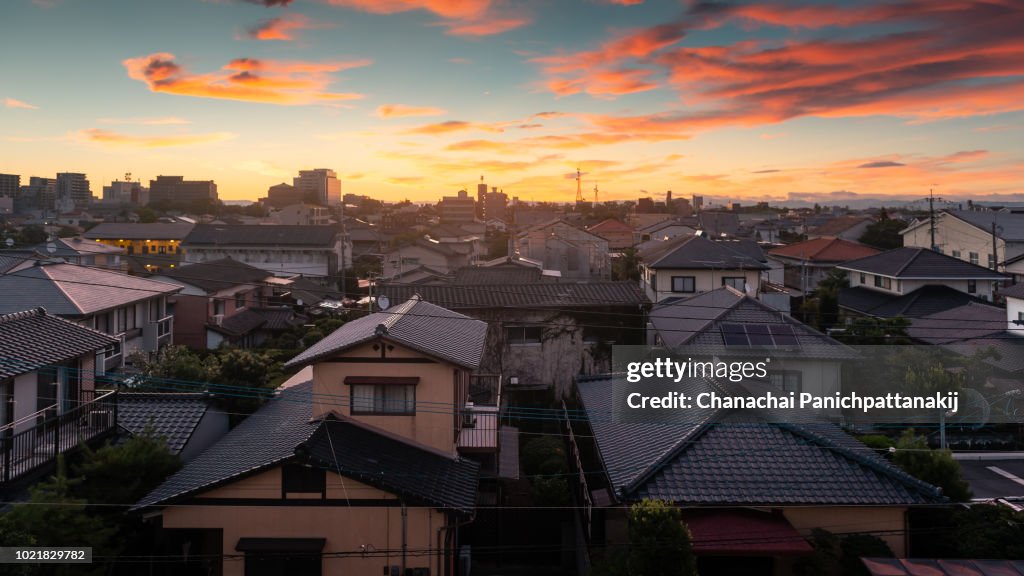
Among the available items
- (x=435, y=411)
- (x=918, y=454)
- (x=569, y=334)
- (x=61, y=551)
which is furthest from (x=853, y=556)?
(x=569, y=334)

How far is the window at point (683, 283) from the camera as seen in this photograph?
31.3 m

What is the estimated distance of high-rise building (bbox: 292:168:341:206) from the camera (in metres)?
140

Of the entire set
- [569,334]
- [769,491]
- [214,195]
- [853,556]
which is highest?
[214,195]

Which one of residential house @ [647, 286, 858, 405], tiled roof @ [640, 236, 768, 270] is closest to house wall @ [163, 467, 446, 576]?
residential house @ [647, 286, 858, 405]

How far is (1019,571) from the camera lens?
826cm

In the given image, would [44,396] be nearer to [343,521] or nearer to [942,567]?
[343,521]

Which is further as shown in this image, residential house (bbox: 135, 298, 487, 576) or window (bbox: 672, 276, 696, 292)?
window (bbox: 672, 276, 696, 292)

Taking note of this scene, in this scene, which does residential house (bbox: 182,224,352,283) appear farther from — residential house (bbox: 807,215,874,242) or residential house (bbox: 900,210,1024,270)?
residential house (bbox: 900,210,1024,270)

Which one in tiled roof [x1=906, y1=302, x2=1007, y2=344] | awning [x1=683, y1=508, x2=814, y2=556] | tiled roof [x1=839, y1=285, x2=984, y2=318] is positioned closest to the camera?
awning [x1=683, y1=508, x2=814, y2=556]

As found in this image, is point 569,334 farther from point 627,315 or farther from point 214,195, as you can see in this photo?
point 214,195

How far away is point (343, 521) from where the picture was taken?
10016mm

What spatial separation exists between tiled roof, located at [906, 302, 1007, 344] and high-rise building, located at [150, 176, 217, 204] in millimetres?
122475

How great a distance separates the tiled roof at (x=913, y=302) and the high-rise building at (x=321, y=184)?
11581 centimetres

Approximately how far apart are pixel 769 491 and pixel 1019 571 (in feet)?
9.47
